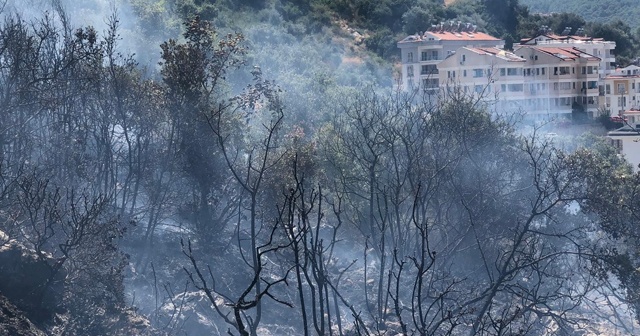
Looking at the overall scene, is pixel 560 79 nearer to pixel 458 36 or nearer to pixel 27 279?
pixel 458 36

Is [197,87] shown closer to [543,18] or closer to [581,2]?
[543,18]

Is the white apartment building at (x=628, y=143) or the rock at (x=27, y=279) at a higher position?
the white apartment building at (x=628, y=143)

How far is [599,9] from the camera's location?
236 ft

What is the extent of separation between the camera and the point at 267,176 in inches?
732

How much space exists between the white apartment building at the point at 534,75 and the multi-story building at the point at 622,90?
0.96 metres

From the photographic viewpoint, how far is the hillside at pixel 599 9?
7000cm

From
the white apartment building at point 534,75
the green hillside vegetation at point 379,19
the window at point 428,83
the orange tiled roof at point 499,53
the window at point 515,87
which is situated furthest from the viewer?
the green hillside vegetation at point 379,19

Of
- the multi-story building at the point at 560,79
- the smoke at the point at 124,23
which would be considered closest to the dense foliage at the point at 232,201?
the smoke at the point at 124,23

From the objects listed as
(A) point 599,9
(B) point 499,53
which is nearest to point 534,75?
(B) point 499,53

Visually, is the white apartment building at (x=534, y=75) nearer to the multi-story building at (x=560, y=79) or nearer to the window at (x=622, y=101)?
the multi-story building at (x=560, y=79)

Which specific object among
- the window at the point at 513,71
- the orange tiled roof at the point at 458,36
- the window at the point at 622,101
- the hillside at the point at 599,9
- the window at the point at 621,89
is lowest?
the window at the point at 622,101

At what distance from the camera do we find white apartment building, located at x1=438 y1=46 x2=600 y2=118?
38.4 m

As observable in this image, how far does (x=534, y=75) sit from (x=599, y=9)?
32.7 metres

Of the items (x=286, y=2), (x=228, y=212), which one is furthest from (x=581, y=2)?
(x=228, y=212)
